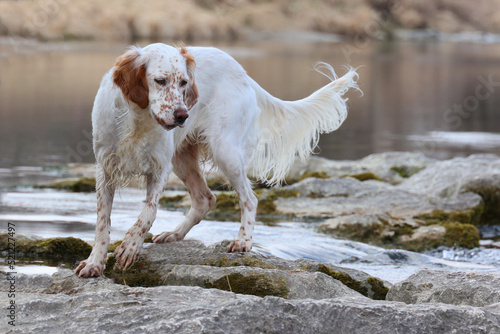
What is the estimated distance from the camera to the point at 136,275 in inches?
201

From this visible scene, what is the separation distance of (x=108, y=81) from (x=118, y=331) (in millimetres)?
2163

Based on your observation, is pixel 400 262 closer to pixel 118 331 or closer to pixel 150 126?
pixel 150 126

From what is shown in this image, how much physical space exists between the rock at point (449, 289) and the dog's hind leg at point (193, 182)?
192 centimetres

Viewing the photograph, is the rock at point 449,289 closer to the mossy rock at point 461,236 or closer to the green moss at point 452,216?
the mossy rock at point 461,236

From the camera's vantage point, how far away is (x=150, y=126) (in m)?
5.19

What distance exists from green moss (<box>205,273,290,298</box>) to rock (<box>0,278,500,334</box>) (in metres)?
0.64

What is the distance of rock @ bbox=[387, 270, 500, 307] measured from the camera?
4516 millimetres

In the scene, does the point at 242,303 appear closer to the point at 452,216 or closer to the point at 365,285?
the point at 365,285

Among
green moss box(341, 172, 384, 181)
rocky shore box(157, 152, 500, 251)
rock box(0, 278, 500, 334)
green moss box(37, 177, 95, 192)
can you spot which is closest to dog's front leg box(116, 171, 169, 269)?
rock box(0, 278, 500, 334)

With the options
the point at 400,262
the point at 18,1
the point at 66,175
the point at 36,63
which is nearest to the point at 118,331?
the point at 400,262

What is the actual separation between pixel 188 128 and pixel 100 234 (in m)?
1.14

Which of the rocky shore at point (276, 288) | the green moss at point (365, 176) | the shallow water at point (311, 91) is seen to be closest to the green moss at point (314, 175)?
the green moss at point (365, 176)

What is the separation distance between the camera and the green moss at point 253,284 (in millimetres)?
4621

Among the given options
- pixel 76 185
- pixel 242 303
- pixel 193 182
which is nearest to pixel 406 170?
Result: pixel 76 185
